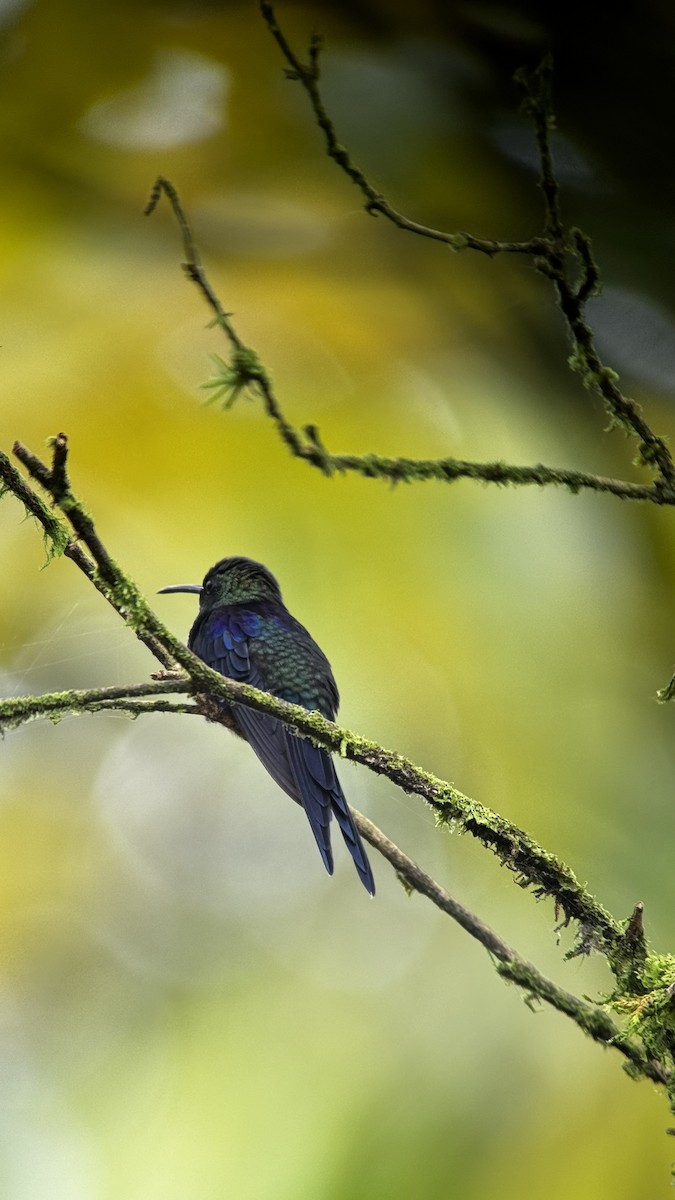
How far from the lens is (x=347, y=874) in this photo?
5.32 feet

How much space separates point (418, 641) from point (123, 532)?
20.0 inches

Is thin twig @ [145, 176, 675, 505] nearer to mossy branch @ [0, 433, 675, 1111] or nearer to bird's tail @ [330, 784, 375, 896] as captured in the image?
mossy branch @ [0, 433, 675, 1111]

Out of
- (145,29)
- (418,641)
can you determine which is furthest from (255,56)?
(418,641)

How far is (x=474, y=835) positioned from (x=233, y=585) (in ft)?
2.00

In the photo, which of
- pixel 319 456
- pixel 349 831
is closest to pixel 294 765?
pixel 349 831

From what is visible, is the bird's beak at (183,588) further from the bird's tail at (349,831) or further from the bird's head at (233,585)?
the bird's tail at (349,831)

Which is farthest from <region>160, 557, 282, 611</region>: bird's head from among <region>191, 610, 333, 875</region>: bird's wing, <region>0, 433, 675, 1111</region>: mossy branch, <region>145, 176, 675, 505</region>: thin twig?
<region>145, 176, 675, 505</region>: thin twig

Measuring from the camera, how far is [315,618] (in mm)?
1644

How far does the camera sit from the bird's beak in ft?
5.01

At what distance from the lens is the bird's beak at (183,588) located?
5.01 feet

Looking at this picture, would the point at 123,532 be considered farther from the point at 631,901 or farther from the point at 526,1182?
the point at 526,1182

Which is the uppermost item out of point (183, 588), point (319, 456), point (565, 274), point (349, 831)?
point (565, 274)

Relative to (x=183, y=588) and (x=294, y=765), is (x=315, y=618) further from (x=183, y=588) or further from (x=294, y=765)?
(x=294, y=765)

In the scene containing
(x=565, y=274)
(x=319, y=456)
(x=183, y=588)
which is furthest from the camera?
(x=183, y=588)
